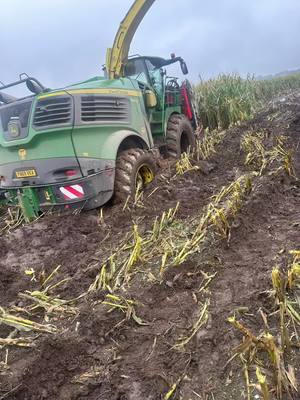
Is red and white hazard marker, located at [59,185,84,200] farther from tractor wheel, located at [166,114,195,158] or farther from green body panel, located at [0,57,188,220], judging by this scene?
tractor wheel, located at [166,114,195,158]

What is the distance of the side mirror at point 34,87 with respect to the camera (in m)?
5.77

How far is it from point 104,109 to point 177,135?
2340 millimetres

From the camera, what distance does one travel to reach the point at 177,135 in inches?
299

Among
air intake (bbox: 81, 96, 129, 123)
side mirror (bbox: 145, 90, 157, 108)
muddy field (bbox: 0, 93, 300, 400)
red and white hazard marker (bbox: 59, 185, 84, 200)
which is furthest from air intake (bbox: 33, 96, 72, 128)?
side mirror (bbox: 145, 90, 157, 108)

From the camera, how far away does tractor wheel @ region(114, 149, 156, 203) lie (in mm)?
5465

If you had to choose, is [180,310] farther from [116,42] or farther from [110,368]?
[116,42]

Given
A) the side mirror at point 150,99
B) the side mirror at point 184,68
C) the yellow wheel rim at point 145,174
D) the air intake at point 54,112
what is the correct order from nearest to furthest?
the air intake at point 54,112
the yellow wheel rim at point 145,174
the side mirror at point 150,99
the side mirror at point 184,68

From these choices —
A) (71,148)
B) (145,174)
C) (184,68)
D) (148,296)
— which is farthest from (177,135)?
(148,296)

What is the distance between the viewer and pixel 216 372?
7.64 ft

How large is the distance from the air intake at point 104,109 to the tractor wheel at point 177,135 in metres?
1.72

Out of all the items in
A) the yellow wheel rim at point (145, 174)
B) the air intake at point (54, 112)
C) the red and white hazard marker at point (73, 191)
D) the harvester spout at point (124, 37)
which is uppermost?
the harvester spout at point (124, 37)

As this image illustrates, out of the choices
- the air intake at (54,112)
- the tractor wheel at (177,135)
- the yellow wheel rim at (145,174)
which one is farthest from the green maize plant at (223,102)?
the air intake at (54,112)

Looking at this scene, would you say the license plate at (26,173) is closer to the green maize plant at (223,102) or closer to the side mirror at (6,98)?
the side mirror at (6,98)

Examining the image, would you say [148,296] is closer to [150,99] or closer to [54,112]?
[54,112]
